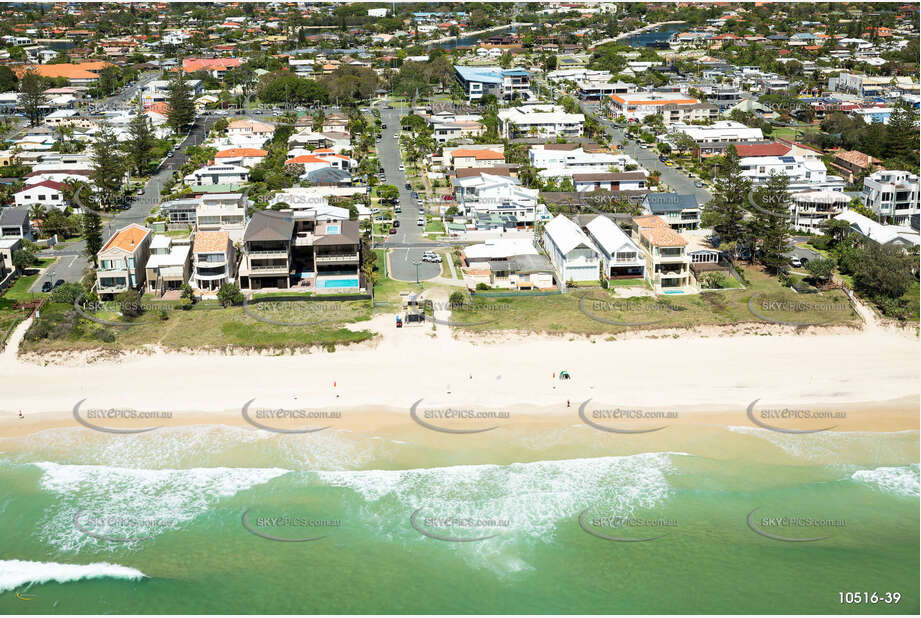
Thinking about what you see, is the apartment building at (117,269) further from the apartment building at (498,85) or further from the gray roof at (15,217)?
the apartment building at (498,85)

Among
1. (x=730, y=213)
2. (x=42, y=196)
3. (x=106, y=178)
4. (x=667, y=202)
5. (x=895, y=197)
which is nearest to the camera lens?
(x=730, y=213)

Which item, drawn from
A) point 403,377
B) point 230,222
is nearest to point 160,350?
point 403,377

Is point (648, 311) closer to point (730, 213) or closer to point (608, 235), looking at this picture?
point (608, 235)

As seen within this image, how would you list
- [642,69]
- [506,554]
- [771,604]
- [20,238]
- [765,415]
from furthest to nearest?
[642,69] → [20,238] → [765,415] → [506,554] → [771,604]

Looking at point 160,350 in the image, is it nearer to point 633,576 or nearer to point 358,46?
point 633,576

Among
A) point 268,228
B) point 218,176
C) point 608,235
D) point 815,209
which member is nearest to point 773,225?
point 608,235

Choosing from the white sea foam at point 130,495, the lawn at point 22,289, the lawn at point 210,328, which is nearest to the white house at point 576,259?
the lawn at point 210,328

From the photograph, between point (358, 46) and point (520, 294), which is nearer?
point (520, 294)
